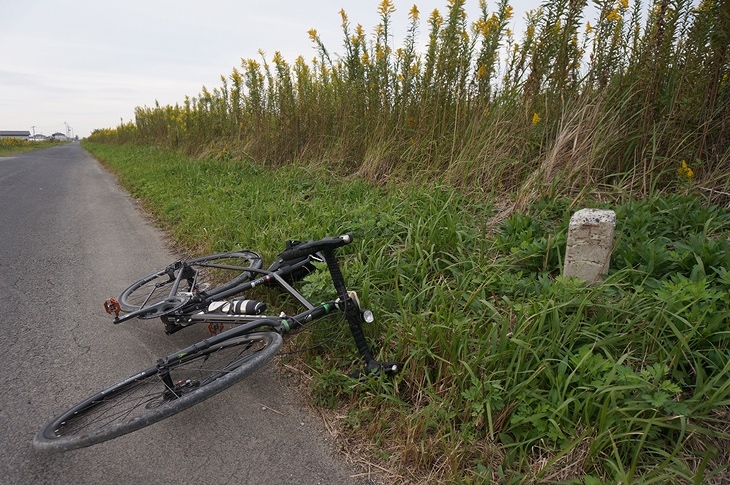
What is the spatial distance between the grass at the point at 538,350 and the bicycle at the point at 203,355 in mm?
263

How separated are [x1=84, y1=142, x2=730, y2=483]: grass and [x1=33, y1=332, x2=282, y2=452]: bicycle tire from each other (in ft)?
1.58

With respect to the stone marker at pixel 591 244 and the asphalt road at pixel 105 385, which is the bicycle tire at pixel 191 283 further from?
the stone marker at pixel 591 244

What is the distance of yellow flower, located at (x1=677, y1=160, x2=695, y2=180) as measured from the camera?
2873 mm

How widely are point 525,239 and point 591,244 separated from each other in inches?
22.0

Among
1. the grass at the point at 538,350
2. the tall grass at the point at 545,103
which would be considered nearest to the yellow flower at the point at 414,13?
the tall grass at the point at 545,103

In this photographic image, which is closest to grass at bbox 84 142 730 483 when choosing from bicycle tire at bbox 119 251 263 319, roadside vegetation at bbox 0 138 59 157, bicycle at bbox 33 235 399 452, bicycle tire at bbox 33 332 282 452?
bicycle at bbox 33 235 399 452

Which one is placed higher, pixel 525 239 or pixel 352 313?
pixel 525 239

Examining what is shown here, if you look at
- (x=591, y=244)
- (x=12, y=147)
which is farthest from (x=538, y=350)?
(x=12, y=147)

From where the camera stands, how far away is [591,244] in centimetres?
223

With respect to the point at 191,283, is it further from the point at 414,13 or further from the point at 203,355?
the point at 414,13

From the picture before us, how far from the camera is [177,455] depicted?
191 cm

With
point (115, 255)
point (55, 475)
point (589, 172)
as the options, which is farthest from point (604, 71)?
point (115, 255)

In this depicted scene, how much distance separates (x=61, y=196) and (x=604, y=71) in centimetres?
931

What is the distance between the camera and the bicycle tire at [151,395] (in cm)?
170
